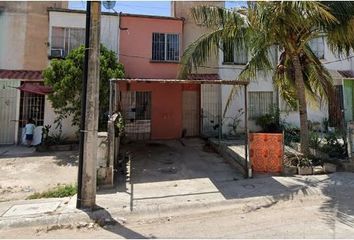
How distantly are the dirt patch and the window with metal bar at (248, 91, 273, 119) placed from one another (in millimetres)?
8986

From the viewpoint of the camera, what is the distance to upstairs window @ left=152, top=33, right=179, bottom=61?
51.0ft

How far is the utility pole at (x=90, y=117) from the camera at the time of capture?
20.7ft

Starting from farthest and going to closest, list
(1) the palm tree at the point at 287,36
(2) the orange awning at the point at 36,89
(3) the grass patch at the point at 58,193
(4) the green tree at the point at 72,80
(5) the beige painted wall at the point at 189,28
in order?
1. (5) the beige painted wall at the point at 189,28
2. (2) the orange awning at the point at 36,89
3. (4) the green tree at the point at 72,80
4. (1) the palm tree at the point at 287,36
5. (3) the grass patch at the point at 58,193

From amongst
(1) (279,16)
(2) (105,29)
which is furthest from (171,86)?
(1) (279,16)

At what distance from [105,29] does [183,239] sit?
12136mm

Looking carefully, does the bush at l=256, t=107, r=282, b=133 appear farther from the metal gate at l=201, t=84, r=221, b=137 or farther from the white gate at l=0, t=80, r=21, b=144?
the white gate at l=0, t=80, r=21, b=144

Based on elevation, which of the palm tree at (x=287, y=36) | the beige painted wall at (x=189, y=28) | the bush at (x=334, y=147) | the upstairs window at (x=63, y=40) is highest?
the beige painted wall at (x=189, y=28)

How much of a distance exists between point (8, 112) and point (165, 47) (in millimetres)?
7864

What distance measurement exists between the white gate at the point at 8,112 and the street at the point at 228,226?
968 centimetres

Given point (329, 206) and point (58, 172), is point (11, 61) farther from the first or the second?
point (329, 206)

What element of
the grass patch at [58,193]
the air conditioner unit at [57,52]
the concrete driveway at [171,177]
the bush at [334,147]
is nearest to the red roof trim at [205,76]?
the concrete driveway at [171,177]

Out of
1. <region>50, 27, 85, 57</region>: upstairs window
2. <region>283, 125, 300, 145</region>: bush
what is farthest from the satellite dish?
<region>283, 125, 300, 145</region>: bush

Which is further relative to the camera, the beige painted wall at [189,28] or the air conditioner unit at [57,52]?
the beige painted wall at [189,28]

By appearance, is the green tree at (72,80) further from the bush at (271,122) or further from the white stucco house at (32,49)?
the bush at (271,122)
